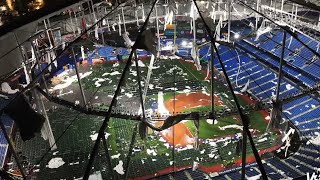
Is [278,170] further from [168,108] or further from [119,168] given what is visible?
[168,108]

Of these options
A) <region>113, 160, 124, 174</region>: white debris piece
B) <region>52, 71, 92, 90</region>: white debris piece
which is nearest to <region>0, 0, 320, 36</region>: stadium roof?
<region>52, 71, 92, 90</region>: white debris piece

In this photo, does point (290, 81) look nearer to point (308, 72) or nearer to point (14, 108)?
point (308, 72)

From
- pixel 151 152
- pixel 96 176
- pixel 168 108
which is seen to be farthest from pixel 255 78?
pixel 96 176

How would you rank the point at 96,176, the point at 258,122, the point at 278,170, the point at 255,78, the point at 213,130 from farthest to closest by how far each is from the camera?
the point at 255,78 → the point at 258,122 → the point at 213,130 → the point at 96,176 → the point at 278,170

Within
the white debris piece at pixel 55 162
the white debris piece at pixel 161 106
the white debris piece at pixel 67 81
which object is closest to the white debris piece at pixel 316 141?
the white debris piece at pixel 161 106

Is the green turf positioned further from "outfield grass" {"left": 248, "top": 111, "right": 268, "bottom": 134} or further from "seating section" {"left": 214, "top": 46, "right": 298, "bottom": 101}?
"seating section" {"left": 214, "top": 46, "right": 298, "bottom": 101}

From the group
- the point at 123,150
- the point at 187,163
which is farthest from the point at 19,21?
the point at 187,163
